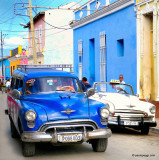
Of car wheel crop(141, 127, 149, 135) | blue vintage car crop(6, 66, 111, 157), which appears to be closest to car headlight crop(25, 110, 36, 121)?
blue vintage car crop(6, 66, 111, 157)

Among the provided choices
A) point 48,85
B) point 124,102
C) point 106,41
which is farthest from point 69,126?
point 106,41

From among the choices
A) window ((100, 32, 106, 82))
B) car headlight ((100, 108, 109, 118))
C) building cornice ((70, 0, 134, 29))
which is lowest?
car headlight ((100, 108, 109, 118))

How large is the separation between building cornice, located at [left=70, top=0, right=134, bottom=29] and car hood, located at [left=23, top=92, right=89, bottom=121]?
10476 millimetres

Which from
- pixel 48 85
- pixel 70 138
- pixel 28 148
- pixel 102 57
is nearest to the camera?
pixel 70 138

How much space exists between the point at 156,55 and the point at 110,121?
Result: 238 inches

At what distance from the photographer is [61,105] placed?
277 inches

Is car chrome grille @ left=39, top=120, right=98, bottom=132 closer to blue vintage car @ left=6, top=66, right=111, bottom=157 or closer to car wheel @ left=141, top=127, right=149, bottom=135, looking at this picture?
blue vintage car @ left=6, top=66, right=111, bottom=157

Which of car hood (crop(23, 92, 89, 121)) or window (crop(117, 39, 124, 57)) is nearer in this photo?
car hood (crop(23, 92, 89, 121))

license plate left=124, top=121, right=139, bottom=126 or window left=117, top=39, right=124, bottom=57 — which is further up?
window left=117, top=39, right=124, bottom=57

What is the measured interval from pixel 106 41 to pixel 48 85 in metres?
12.5

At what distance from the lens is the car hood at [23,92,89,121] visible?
22.6 ft

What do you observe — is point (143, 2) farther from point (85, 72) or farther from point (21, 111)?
point (21, 111)

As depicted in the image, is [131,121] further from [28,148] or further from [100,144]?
[28,148]

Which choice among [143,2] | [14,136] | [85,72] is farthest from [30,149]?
[85,72]
